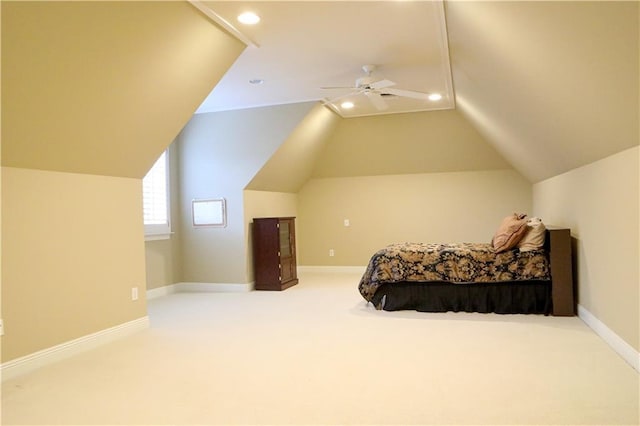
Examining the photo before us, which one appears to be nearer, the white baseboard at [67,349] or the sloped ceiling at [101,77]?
the sloped ceiling at [101,77]

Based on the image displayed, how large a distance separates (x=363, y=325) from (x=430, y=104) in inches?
138

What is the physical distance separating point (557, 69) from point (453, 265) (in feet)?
7.96

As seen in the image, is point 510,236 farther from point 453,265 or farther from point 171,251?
point 171,251

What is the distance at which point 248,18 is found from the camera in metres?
3.38

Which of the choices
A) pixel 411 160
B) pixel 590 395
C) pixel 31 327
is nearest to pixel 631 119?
pixel 590 395

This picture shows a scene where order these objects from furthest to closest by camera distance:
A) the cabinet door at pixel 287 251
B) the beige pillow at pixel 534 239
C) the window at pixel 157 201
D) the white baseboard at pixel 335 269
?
the white baseboard at pixel 335 269
the cabinet door at pixel 287 251
the window at pixel 157 201
the beige pillow at pixel 534 239

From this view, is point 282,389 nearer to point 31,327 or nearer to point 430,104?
point 31,327

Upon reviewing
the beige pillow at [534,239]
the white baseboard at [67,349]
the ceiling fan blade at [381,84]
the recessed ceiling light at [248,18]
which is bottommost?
the white baseboard at [67,349]

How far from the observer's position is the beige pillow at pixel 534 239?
14.7ft

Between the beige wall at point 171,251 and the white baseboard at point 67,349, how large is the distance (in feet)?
6.18

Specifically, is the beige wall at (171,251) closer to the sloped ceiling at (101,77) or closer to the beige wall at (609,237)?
the sloped ceiling at (101,77)

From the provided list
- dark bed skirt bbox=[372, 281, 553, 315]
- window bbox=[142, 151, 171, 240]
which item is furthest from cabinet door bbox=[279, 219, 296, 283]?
dark bed skirt bbox=[372, 281, 553, 315]

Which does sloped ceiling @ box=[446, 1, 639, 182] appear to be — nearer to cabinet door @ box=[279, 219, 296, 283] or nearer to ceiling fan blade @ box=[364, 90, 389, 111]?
ceiling fan blade @ box=[364, 90, 389, 111]

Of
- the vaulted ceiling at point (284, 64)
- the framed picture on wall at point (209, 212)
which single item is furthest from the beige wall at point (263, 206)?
the vaulted ceiling at point (284, 64)
